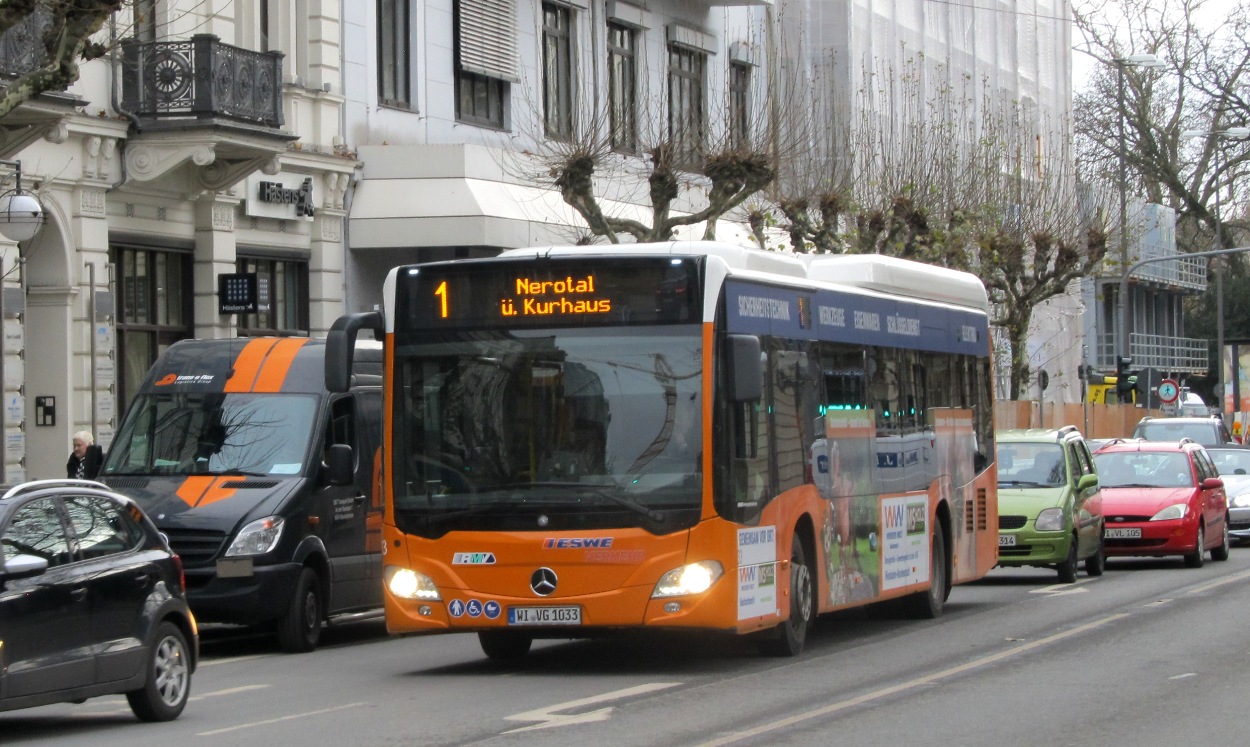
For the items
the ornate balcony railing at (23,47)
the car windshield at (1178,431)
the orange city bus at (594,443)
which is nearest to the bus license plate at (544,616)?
the orange city bus at (594,443)

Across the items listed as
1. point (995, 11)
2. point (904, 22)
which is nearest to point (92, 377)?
point (904, 22)

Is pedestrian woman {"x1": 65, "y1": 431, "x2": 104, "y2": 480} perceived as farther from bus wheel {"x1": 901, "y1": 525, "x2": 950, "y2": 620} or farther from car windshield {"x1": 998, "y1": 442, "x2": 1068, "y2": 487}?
car windshield {"x1": 998, "y1": 442, "x2": 1068, "y2": 487}

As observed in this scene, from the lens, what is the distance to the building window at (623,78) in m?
33.2

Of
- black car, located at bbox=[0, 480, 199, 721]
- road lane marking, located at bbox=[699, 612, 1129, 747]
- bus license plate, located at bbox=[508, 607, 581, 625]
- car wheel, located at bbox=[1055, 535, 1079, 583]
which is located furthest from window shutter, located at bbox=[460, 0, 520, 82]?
black car, located at bbox=[0, 480, 199, 721]

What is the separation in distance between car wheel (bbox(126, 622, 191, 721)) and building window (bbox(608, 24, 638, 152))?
70.4 ft

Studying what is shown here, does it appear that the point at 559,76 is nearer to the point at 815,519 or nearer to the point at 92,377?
the point at 92,377

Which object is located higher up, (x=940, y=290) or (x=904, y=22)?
(x=904, y=22)

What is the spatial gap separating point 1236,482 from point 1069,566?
419 inches

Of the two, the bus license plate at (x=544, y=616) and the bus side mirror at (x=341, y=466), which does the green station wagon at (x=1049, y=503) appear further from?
the bus license plate at (x=544, y=616)

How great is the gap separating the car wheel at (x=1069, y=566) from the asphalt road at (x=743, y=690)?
3663 millimetres

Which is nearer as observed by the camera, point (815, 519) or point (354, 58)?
point (815, 519)

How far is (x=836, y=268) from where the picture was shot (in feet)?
54.3

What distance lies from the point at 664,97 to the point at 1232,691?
24712 millimetres

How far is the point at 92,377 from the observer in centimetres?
2478
